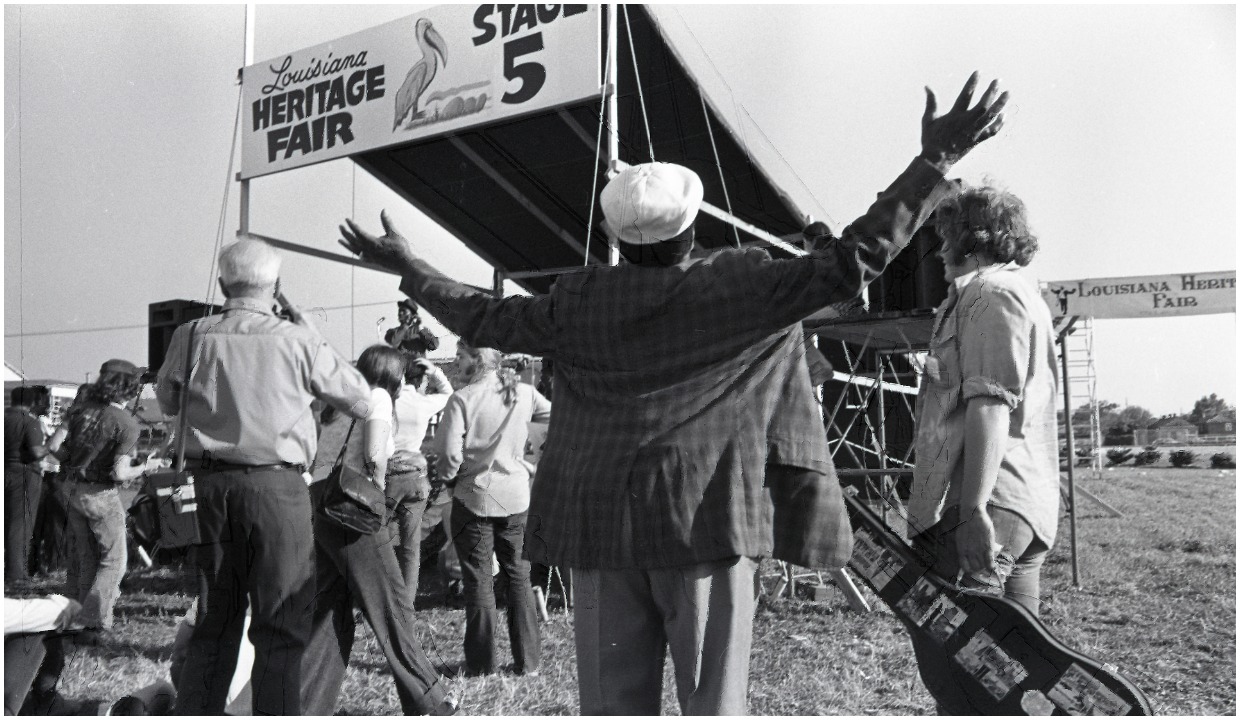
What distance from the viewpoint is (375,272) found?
6.21 ft

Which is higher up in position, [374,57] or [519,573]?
[374,57]

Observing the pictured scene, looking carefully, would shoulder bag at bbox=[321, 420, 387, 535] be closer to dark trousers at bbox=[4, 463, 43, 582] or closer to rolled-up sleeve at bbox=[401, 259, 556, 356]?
rolled-up sleeve at bbox=[401, 259, 556, 356]

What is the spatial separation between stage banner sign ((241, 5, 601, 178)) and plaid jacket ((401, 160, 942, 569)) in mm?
1312

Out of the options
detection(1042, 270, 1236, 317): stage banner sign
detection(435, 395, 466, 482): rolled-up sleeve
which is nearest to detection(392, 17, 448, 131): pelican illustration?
detection(435, 395, 466, 482): rolled-up sleeve

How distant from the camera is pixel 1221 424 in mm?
2305

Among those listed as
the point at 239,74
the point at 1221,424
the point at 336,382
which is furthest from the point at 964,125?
the point at 239,74

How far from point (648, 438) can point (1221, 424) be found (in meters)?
1.81

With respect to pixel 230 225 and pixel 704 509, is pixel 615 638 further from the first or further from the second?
pixel 230 225

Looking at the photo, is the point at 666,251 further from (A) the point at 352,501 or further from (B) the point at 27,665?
(B) the point at 27,665

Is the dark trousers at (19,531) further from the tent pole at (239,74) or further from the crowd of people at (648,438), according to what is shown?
the tent pole at (239,74)

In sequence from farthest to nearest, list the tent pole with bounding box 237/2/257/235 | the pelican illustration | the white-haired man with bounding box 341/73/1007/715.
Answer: the pelican illustration < the tent pole with bounding box 237/2/257/235 < the white-haired man with bounding box 341/73/1007/715

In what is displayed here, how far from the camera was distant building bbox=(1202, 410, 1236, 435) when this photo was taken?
7.21 ft

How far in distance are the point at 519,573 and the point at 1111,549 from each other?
4.09 metres

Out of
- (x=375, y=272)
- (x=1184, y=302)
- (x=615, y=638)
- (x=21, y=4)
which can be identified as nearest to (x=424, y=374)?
(x=375, y=272)
